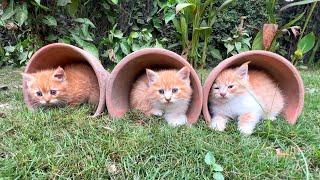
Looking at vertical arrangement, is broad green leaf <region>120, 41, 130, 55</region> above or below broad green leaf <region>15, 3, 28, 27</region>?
below

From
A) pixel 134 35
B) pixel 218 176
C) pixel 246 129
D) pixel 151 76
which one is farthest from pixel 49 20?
pixel 218 176

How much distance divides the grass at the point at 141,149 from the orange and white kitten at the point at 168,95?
12cm

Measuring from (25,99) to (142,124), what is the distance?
3.43 ft

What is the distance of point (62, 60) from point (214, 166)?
1.90m

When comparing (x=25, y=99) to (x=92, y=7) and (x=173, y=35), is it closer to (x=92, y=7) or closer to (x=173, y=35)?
(x=92, y=7)

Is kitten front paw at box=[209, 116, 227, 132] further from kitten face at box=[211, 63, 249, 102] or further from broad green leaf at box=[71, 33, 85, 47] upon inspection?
broad green leaf at box=[71, 33, 85, 47]

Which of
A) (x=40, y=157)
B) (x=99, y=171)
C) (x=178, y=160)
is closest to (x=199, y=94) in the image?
(x=178, y=160)

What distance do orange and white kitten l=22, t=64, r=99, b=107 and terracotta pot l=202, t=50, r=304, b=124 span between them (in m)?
1.01

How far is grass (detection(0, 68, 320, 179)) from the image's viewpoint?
224 cm

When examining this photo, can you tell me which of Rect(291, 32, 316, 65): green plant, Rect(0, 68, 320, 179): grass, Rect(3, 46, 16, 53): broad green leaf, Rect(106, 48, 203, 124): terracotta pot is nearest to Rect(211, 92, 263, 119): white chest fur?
Rect(0, 68, 320, 179): grass

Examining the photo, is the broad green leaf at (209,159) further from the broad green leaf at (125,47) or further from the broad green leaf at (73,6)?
the broad green leaf at (125,47)

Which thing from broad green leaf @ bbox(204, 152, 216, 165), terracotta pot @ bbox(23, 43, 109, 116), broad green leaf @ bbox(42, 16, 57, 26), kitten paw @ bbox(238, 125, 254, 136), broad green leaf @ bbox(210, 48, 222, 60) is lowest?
broad green leaf @ bbox(210, 48, 222, 60)

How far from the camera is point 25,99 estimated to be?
3.15 metres

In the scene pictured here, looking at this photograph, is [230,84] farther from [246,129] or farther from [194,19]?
[194,19]
